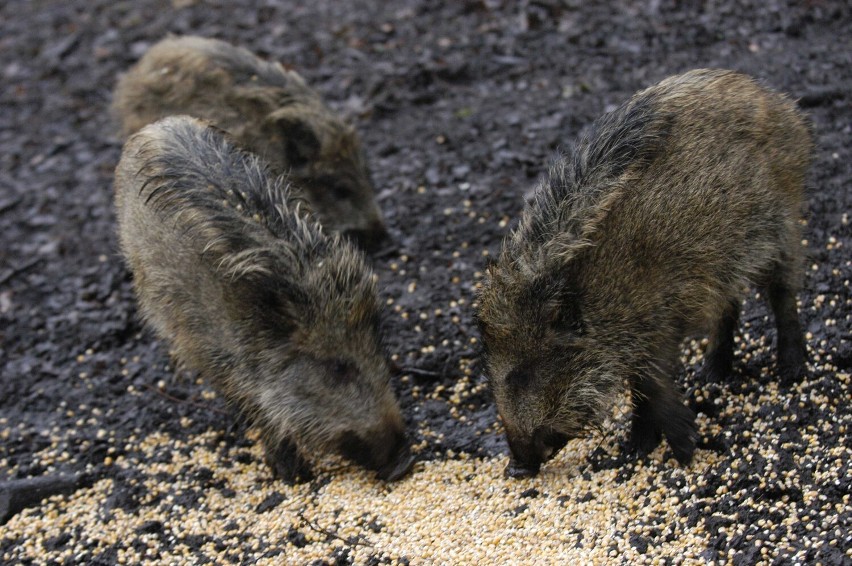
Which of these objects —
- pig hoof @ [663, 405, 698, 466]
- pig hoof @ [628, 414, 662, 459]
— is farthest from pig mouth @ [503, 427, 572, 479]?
pig hoof @ [663, 405, 698, 466]

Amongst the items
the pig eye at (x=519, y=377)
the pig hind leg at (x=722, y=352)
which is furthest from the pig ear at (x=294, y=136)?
the pig hind leg at (x=722, y=352)

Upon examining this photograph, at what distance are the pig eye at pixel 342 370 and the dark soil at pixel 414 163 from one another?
23.3 inches

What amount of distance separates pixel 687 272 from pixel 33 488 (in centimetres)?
360

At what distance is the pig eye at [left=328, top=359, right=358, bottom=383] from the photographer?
488 centimetres

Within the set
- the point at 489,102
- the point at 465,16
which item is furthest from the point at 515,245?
the point at 465,16

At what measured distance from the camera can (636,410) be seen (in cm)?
468

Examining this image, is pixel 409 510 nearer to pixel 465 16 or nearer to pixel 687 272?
pixel 687 272

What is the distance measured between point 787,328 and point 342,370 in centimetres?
225

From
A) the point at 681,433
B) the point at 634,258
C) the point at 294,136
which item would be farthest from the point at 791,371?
the point at 294,136

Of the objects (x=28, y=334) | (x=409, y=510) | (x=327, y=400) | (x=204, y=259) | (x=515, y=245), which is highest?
(x=515, y=245)

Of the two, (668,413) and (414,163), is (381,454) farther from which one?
(414,163)

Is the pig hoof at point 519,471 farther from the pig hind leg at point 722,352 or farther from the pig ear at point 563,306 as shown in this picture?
the pig hind leg at point 722,352

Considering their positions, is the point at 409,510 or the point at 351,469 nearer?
the point at 409,510

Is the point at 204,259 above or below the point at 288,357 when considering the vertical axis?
above
